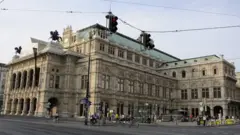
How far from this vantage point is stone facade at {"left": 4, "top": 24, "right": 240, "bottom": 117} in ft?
174

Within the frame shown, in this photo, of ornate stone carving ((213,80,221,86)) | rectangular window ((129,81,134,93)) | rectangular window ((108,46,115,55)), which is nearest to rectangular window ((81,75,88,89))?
rectangular window ((129,81,134,93))

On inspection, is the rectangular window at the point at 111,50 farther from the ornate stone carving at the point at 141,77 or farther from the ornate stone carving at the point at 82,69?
the ornate stone carving at the point at 82,69

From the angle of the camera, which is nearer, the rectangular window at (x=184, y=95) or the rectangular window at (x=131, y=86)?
the rectangular window at (x=131, y=86)

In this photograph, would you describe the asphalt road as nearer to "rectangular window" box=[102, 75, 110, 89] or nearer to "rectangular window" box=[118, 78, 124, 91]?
"rectangular window" box=[102, 75, 110, 89]

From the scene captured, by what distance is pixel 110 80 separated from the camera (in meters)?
53.4

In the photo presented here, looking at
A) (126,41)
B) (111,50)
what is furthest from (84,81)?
(126,41)

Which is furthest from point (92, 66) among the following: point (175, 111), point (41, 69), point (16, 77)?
point (175, 111)

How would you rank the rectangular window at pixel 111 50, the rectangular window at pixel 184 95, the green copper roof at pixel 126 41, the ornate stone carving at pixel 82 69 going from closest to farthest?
the ornate stone carving at pixel 82 69
the rectangular window at pixel 111 50
the green copper roof at pixel 126 41
the rectangular window at pixel 184 95

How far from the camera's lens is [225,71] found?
7106cm

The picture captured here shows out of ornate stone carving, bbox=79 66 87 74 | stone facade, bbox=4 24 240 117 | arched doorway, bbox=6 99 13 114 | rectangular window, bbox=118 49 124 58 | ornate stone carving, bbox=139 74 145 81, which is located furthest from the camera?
rectangular window, bbox=118 49 124 58

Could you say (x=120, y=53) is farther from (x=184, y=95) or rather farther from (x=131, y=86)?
(x=184, y=95)

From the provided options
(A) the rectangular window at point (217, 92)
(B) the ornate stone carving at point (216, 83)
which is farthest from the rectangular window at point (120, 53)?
(A) the rectangular window at point (217, 92)

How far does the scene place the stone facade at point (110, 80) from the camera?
52969 mm

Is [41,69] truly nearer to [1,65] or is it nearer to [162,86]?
[162,86]
